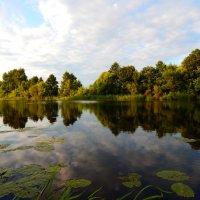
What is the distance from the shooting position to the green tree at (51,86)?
92.7m

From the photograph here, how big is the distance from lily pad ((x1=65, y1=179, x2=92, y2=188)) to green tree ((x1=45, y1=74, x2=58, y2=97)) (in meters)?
87.3

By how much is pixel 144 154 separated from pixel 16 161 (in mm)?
5339

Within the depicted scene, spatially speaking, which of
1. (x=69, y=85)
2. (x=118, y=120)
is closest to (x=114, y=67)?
(x=69, y=85)

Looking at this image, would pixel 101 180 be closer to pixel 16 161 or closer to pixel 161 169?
pixel 161 169

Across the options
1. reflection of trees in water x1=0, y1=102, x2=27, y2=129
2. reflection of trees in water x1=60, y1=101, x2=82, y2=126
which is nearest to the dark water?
reflection of trees in water x1=0, y1=102, x2=27, y2=129

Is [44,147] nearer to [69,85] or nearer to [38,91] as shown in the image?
[69,85]

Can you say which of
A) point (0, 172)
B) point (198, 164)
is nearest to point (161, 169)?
point (198, 164)

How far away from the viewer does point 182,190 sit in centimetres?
634

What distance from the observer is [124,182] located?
6977 mm

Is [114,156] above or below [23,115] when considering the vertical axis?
below

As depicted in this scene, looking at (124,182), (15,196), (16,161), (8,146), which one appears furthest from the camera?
(8,146)

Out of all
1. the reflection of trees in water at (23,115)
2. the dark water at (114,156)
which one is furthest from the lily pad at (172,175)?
the reflection of trees in water at (23,115)

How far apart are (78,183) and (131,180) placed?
5.34 feet

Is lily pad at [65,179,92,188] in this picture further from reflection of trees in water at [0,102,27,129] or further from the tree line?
Result: the tree line
